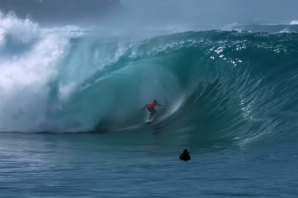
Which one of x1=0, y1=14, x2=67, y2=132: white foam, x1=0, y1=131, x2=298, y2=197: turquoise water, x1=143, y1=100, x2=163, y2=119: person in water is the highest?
x1=0, y1=14, x2=67, y2=132: white foam

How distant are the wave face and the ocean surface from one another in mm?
35

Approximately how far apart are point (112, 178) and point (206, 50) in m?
11.8

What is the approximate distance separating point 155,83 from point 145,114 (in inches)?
66.2

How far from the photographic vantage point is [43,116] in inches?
861

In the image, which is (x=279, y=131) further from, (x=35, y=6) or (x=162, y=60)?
(x=35, y=6)

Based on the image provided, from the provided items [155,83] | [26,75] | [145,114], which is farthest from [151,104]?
[26,75]

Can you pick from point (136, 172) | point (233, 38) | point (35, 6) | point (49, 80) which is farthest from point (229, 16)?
point (35, 6)

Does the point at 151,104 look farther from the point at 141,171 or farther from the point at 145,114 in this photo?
the point at 141,171

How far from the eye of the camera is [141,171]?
14.2 meters

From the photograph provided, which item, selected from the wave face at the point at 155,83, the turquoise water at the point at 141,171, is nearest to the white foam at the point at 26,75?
the wave face at the point at 155,83

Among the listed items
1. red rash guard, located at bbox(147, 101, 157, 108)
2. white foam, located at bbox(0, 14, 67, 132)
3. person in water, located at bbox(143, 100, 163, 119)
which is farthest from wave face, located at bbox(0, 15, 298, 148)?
red rash guard, located at bbox(147, 101, 157, 108)

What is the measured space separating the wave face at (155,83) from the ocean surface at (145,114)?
0.04 metres

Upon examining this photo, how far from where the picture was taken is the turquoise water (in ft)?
41.3

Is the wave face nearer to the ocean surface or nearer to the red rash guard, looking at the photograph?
the ocean surface
